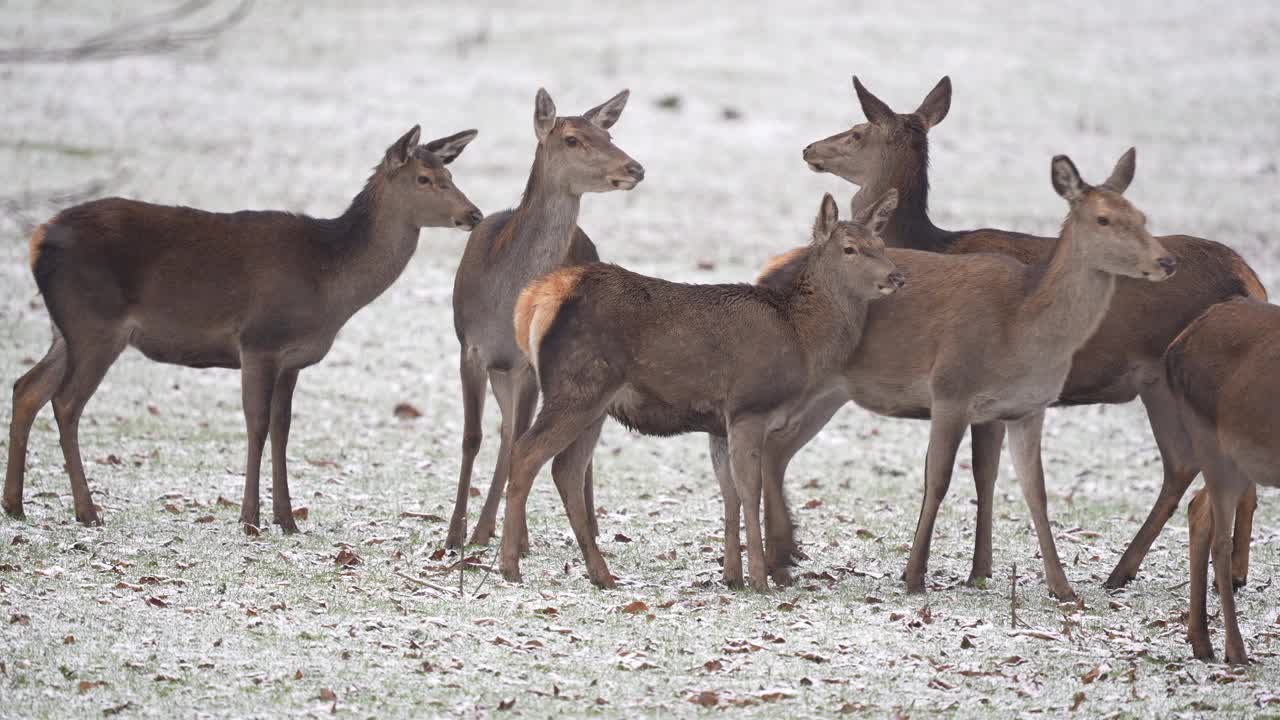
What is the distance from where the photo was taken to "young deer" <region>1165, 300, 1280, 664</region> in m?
7.27

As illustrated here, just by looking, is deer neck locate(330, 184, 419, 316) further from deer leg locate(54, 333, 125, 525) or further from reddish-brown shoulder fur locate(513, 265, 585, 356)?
reddish-brown shoulder fur locate(513, 265, 585, 356)

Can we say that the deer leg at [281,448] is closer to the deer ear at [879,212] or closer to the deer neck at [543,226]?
the deer neck at [543,226]

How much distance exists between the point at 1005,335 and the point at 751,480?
1717 millimetres

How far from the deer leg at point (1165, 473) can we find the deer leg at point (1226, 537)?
1.80 m

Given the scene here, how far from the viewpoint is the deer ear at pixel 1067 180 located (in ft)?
27.9

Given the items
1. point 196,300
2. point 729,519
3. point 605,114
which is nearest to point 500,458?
point 729,519

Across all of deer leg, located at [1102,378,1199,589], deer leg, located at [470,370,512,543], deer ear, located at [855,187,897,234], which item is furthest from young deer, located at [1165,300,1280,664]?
deer leg, located at [470,370,512,543]

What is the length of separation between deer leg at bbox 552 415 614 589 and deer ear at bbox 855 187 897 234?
2073 mm

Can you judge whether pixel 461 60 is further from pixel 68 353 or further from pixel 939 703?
pixel 939 703

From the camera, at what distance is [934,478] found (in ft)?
28.9

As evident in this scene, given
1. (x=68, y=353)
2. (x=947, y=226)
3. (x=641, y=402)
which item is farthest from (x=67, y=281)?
(x=947, y=226)

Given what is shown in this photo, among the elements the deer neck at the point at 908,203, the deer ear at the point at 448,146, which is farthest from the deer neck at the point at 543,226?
the deer neck at the point at 908,203

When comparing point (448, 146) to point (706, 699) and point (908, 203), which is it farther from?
point (706, 699)

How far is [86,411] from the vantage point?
1384cm
